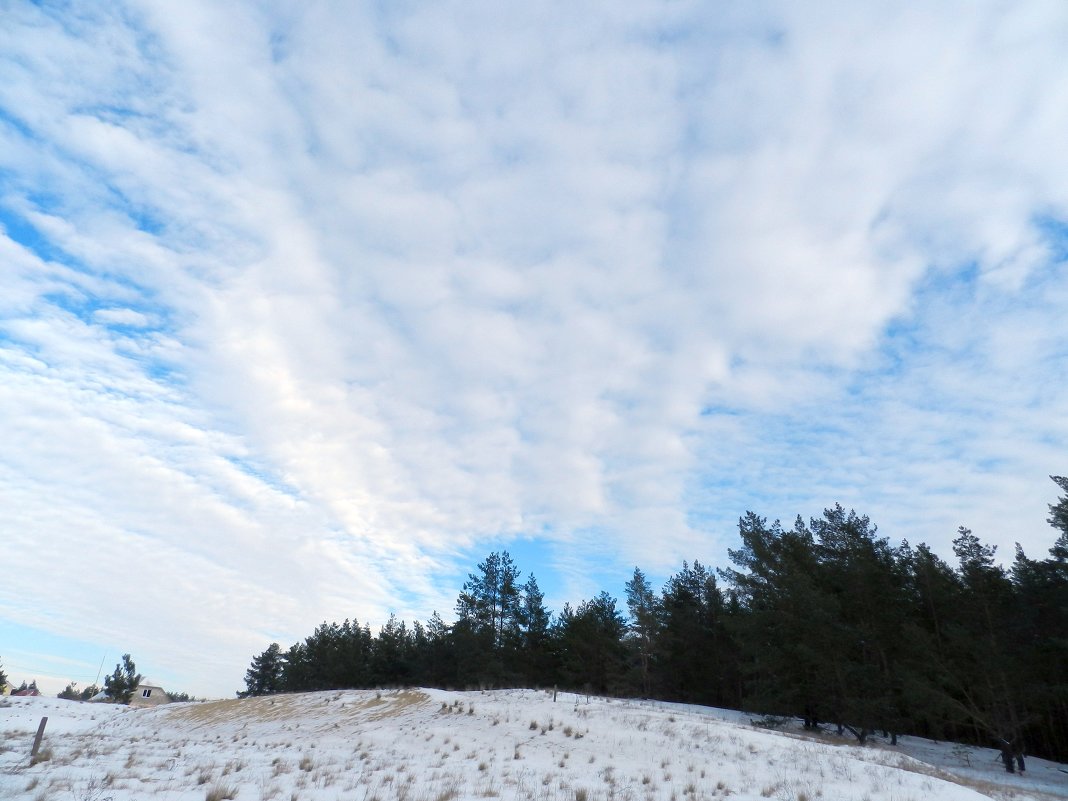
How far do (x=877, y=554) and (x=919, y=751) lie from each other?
44.9 feet

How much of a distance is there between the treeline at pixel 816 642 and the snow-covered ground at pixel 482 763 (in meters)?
4.05

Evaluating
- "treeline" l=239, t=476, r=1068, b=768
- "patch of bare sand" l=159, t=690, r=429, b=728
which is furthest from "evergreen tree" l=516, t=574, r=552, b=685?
"patch of bare sand" l=159, t=690, r=429, b=728

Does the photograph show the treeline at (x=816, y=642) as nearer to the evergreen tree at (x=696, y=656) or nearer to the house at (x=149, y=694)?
→ the evergreen tree at (x=696, y=656)

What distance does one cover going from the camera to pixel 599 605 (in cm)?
6212

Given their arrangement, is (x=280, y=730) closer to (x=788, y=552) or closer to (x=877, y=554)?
(x=788, y=552)

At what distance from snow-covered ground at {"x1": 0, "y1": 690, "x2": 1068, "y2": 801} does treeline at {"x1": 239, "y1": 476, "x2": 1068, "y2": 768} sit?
160 inches

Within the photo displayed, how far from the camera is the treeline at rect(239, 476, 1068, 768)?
107 feet

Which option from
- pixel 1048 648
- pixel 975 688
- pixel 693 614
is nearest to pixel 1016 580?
pixel 1048 648

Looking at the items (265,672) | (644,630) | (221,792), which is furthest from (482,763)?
(265,672)

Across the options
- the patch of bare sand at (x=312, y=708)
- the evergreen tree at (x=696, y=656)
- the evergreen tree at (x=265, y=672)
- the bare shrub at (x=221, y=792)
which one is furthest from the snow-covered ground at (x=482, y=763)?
the evergreen tree at (x=265, y=672)

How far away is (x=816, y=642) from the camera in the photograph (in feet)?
113

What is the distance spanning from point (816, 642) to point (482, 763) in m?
25.0

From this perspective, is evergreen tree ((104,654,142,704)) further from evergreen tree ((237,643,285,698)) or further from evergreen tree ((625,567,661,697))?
evergreen tree ((625,567,661,697))

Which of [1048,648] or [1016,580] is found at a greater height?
[1016,580]
